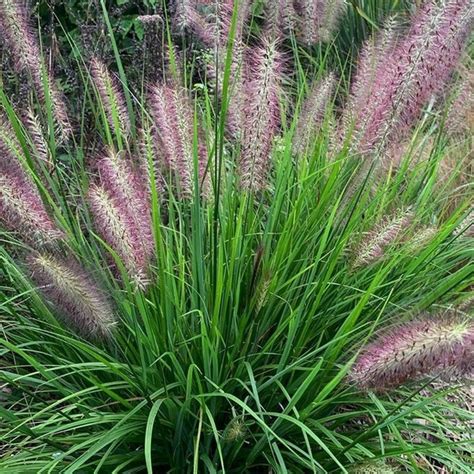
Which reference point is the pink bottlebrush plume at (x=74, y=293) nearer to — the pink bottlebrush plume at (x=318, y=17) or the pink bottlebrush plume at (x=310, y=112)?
the pink bottlebrush plume at (x=310, y=112)

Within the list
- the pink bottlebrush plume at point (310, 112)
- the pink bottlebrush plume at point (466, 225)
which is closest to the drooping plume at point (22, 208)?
the pink bottlebrush plume at point (310, 112)

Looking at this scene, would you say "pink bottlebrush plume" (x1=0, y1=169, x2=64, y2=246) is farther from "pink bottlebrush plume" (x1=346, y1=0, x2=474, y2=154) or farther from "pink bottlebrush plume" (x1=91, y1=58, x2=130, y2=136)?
"pink bottlebrush plume" (x1=346, y1=0, x2=474, y2=154)

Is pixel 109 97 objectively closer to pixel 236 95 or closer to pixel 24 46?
pixel 24 46

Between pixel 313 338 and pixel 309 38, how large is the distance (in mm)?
1040

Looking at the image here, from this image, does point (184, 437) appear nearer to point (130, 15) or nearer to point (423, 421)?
point (423, 421)

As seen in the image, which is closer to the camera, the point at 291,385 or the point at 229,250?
the point at 291,385

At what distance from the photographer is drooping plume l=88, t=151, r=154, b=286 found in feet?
6.10

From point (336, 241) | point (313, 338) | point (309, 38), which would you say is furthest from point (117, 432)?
point (309, 38)

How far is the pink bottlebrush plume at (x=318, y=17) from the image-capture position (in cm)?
250

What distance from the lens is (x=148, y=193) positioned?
2.30 m

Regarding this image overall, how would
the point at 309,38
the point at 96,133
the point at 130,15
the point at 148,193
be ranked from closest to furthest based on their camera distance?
the point at 148,193
the point at 309,38
the point at 96,133
the point at 130,15

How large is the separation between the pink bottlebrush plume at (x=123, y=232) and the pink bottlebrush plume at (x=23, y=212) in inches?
5.7

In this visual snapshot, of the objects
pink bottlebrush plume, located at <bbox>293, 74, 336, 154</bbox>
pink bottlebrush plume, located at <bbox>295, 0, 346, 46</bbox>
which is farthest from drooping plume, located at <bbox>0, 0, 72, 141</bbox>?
pink bottlebrush plume, located at <bbox>295, 0, 346, 46</bbox>

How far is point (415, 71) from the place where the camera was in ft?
6.26
